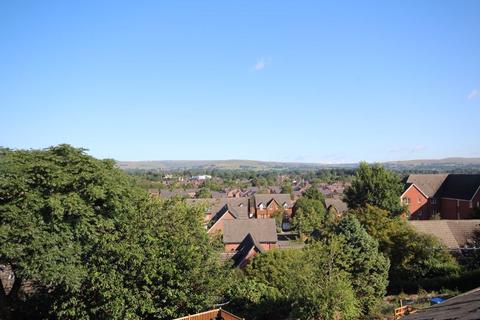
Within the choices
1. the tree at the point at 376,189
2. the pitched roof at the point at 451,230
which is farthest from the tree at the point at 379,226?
the tree at the point at 376,189

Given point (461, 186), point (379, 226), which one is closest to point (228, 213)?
point (461, 186)

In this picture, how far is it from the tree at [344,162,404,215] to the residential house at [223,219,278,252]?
9.44 metres

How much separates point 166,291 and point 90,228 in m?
4.72

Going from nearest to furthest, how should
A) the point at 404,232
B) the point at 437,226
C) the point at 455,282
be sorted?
the point at 455,282 < the point at 404,232 < the point at 437,226

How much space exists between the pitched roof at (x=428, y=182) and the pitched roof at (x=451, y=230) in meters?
25.7

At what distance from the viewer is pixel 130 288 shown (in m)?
17.6

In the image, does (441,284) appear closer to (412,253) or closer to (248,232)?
(412,253)

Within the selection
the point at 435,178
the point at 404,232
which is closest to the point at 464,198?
the point at 435,178

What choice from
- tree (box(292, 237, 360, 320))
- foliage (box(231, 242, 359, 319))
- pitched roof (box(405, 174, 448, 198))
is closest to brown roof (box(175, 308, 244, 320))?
foliage (box(231, 242, 359, 319))

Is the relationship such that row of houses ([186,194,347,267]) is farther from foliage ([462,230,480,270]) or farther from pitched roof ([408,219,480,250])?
foliage ([462,230,480,270])

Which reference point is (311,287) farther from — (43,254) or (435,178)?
(435,178)

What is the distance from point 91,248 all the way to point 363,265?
524 inches

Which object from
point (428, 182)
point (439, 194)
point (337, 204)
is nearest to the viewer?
point (439, 194)

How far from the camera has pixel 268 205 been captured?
80.9 metres
